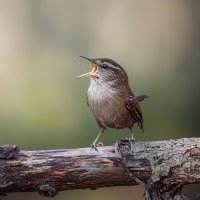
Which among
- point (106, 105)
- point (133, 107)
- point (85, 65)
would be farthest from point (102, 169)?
point (85, 65)

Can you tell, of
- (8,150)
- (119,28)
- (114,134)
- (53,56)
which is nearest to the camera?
(8,150)

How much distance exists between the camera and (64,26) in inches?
545

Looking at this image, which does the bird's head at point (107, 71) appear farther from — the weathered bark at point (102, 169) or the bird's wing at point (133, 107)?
the weathered bark at point (102, 169)

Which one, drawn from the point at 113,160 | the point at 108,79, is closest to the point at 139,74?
the point at 108,79

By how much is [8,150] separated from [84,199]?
199 inches

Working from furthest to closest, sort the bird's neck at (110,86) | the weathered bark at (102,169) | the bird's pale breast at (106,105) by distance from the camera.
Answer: the bird's neck at (110,86) < the bird's pale breast at (106,105) < the weathered bark at (102,169)

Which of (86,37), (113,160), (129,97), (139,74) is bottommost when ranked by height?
(113,160)

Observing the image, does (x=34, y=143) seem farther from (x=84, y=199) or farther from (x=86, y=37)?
(x=86, y=37)

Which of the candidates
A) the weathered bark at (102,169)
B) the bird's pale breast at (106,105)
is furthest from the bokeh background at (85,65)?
the weathered bark at (102,169)

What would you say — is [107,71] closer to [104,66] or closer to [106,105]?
[104,66]

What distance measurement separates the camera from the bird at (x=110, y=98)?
22.2 ft

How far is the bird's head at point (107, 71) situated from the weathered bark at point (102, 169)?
103 centimetres

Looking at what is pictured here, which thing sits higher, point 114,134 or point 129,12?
point 129,12

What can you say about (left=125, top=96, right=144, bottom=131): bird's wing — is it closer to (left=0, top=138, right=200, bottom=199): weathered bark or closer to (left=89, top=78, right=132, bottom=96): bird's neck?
(left=89, top=78, right=132, bottom=96): bird's neck
